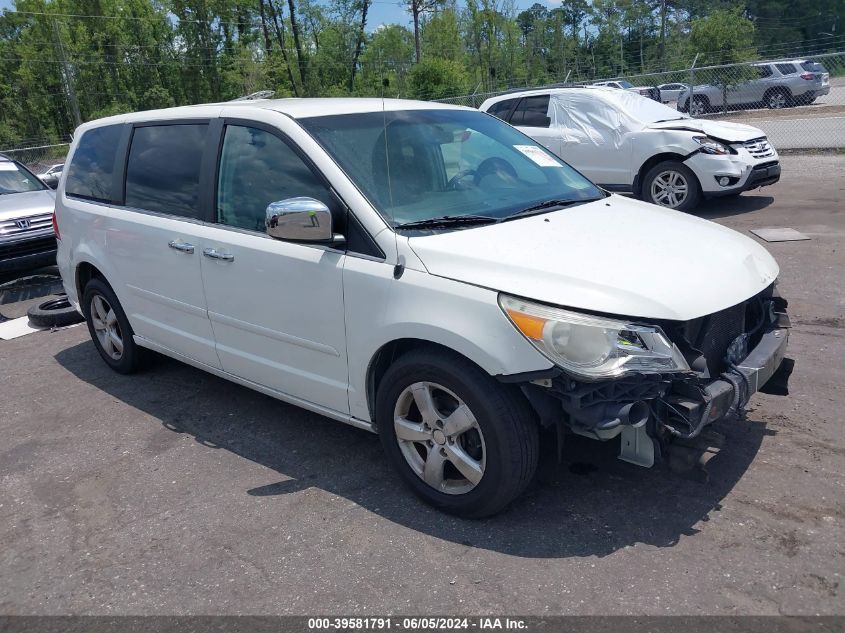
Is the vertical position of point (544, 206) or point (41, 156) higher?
point (544, 206)

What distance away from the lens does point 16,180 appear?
10.1 m

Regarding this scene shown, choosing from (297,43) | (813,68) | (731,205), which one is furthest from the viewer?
(297,43)

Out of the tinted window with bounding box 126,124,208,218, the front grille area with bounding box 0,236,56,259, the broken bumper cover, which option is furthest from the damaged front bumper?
the front grille area with bounding box 0,236,56,259

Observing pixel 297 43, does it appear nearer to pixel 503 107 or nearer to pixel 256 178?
pixel 503 107

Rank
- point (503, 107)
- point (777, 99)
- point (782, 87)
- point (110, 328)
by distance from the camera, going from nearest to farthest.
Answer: point (110, 328) < point (503, 107) < point (782, 87) < point (777, 99)

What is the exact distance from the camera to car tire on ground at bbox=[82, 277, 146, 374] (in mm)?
5438

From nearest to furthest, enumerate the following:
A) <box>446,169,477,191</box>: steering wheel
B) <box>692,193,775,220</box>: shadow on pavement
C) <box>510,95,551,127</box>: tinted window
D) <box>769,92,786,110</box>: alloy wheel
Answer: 1. <box>446,169,477,191</box>: steering wheel
2. <box>692,193,775,220</box>: shadow on pavement
3. <box>510,95,551,127</box>: tinted window
4. <box>769,92,786,110</box>: alloy wheel

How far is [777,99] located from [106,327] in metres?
24.7

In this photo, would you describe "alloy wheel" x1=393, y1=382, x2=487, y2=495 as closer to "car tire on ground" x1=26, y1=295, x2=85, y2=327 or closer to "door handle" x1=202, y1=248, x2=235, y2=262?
"door handle" x1=202, y1=248, x2=235, y2=262

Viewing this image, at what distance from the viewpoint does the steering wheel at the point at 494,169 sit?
4223mm

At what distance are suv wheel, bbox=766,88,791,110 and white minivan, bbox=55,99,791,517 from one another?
76.3ft

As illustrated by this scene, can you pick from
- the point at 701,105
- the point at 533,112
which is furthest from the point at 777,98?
the point at 533,112

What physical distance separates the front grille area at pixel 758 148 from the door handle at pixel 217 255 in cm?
820

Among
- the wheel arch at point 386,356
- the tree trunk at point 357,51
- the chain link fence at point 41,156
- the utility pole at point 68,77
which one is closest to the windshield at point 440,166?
the wheel arch at point 386,356
